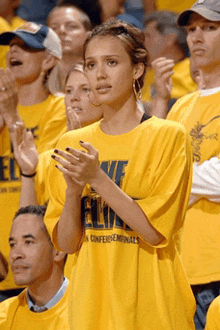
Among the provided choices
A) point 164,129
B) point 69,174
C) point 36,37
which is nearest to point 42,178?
point 36,37

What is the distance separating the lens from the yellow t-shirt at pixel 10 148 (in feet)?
13.3

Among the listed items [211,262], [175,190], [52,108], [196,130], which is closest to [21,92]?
[52,108]

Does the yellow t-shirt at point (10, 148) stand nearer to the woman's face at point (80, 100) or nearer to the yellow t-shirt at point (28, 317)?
the woman's face at point (80, 100)

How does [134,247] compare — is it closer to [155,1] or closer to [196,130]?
[196,130]

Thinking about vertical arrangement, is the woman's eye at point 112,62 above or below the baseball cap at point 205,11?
below

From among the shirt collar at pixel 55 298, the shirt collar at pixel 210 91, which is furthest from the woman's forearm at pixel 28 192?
the shirt collar at pixel 210 91

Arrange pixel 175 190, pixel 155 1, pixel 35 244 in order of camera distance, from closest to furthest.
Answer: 1. pixel 175 190
2. pixel 35 244
3. pixel 155 1

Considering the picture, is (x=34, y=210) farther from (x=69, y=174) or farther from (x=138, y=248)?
(x=69, y=174)

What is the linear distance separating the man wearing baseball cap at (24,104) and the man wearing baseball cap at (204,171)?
1.00 meters

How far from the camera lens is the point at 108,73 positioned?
242 centimetres

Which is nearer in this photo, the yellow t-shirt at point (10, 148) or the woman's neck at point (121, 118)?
the woman's neck at point (121, 118)

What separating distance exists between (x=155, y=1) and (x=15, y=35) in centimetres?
235

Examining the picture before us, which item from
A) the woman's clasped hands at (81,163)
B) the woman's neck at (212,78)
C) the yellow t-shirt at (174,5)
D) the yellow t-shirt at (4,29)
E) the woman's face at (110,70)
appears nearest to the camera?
the woman's clasped hands at (81,163)

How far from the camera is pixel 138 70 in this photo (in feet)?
8.22
